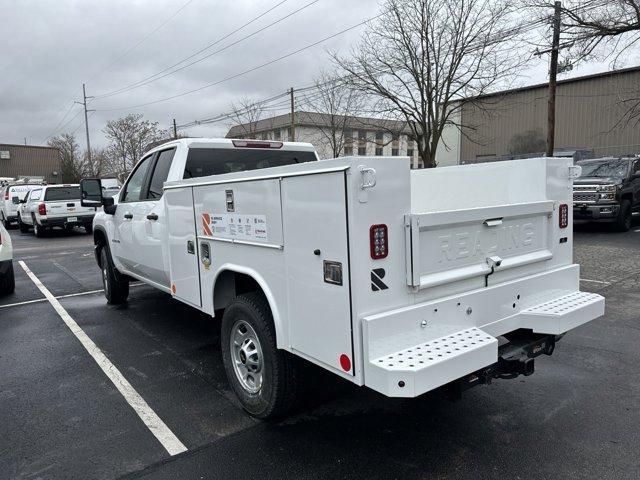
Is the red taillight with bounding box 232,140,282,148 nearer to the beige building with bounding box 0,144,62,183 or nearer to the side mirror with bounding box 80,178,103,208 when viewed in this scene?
the side mirror with bounding box 80,178,103,208

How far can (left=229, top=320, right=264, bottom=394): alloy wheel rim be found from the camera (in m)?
3.53

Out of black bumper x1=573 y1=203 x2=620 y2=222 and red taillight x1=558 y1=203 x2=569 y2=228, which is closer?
red taillight x1=558 y1=203 x2=569 y2=228

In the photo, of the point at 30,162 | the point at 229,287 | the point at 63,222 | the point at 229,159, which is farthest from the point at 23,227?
the point at 30,162

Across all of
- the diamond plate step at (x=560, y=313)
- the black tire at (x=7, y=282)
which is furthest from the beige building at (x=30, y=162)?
the diamond plate step at (x=560, y=313)

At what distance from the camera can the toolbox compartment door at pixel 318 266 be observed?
2.61 metres

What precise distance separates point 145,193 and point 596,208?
1199cm

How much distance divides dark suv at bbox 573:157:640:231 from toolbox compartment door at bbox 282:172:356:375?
41.3 ft

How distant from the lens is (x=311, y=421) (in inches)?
143

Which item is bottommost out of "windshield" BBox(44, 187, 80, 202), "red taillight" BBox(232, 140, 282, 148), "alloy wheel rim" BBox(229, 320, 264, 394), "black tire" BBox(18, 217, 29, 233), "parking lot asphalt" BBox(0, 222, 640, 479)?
"parking lot asphalt" BBox(0, 222, 640, 479)

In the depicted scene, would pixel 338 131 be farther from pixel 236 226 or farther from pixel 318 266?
pixel 318 266

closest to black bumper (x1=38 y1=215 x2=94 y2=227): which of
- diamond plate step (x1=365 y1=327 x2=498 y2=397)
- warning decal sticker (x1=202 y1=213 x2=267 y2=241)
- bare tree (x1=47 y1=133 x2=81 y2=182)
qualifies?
warning decal sticker (x1=202 y1=213 x2=267 y2=241)

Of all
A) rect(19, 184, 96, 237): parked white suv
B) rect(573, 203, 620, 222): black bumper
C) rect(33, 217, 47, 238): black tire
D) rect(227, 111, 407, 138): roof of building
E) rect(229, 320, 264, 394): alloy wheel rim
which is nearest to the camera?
rect(229, 320, 264, 394): alloy wheel rim

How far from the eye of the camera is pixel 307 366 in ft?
11.1

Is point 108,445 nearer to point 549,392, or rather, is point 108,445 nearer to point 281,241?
point 281,241
